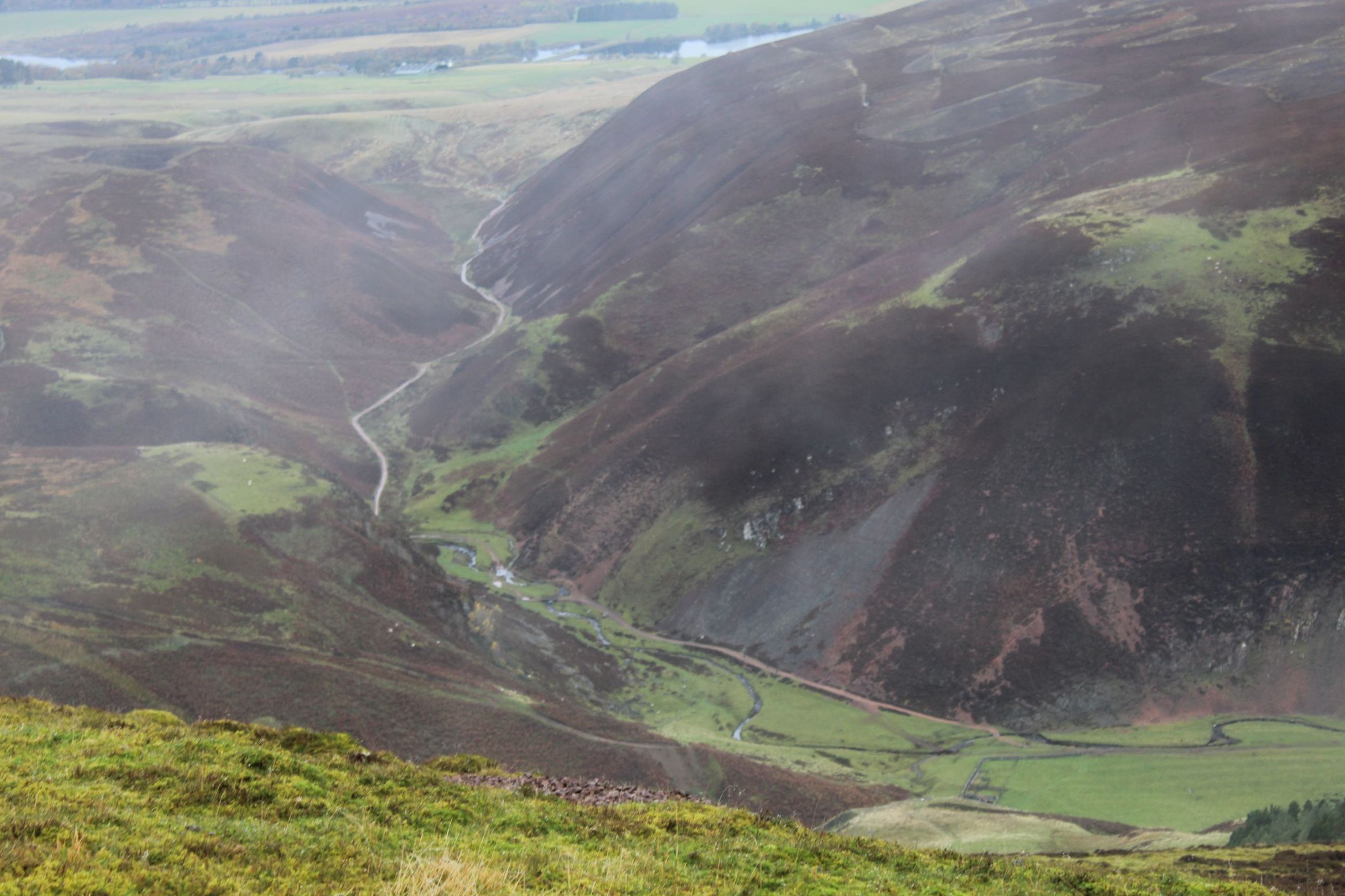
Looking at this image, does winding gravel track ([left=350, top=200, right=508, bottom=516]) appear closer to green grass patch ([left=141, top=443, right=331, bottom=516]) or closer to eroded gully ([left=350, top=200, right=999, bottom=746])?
eroded gully ([left=350, top=200, right=999, bottom=746])

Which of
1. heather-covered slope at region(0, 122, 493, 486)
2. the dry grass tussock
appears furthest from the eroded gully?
the dry grass tussock

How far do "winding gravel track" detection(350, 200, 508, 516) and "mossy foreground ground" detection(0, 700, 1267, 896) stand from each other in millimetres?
61354

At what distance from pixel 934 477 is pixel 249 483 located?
4375 centimetres

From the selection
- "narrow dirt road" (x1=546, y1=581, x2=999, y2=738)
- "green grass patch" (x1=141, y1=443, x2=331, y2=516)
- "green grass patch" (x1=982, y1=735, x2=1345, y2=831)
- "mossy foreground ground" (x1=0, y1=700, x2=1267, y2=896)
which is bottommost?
"narrow dirt road" (x1=546, y1=581, x2=999, y2=738)

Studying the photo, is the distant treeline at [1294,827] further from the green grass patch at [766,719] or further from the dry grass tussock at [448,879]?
the dry grass tussock at [448,879]

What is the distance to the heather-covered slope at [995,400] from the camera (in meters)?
62.3

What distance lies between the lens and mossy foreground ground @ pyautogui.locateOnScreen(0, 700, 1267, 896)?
49.0 ft

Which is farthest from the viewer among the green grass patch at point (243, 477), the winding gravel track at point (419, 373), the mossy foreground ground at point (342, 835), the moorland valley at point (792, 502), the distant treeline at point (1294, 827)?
the winding gravel track at point (419, 373)

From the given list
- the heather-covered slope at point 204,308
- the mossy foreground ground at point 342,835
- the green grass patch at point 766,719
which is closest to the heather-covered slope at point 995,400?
the green grass patch at point 766,719

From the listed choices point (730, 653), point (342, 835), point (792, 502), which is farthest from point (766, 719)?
point (342, 835)

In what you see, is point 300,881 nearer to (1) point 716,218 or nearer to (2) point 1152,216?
(2) point 1152,216

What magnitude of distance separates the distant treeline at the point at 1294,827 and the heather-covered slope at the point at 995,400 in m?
18.1

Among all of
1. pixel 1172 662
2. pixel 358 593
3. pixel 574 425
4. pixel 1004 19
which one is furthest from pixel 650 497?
pixel 1004 19

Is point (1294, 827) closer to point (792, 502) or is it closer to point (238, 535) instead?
point (792, 502)
